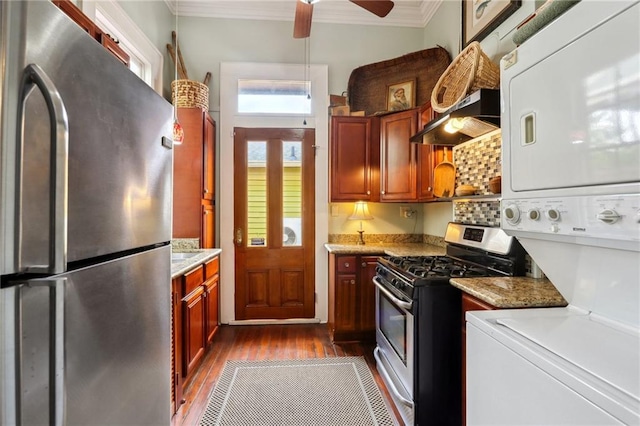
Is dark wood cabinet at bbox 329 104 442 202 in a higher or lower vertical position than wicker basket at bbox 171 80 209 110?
lower

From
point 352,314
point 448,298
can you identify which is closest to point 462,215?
point 448,298

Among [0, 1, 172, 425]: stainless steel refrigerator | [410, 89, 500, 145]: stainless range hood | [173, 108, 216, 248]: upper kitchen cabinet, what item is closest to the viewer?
[0, 1, 172, 425]: stainless steel refrigerator

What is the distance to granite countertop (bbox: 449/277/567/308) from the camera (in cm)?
122

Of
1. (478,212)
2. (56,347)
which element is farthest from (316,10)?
(56,347)

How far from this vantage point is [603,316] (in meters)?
0.97

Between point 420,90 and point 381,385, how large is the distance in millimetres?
2779

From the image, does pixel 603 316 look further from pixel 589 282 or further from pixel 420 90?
pixel 420 90

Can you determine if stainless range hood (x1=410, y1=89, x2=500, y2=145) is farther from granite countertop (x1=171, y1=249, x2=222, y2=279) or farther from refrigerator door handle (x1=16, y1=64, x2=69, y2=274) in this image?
granite countertop (x1=171, y1=249, x2=222, y2=279)

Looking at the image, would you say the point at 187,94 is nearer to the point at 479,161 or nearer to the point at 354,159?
the point at 354,159

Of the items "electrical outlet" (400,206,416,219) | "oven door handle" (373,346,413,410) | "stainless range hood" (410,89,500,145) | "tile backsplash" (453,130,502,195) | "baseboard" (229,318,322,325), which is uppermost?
"stainless range hood" (410,89,500,145)

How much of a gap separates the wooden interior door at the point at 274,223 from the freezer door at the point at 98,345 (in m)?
1.94

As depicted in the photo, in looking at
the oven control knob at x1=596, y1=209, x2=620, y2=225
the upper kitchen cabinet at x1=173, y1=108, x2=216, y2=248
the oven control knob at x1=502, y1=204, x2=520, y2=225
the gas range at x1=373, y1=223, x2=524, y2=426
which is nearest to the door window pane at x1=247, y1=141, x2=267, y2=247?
the upper kitchen cabinet at x1=173, y1=108, x2=216, y2=248

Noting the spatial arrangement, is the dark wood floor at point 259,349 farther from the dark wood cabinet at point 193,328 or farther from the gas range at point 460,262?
the gas range at point 460,262

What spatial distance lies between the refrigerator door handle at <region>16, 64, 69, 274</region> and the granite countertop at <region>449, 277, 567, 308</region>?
4.76 feet
